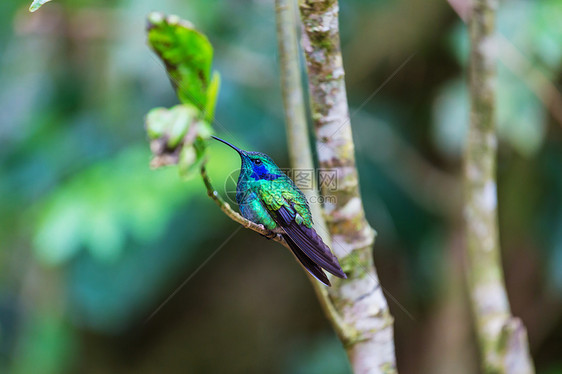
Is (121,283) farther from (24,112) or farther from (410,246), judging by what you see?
(410,246)

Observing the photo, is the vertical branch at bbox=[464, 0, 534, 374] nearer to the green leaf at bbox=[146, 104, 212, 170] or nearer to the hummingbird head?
the hummingbird head

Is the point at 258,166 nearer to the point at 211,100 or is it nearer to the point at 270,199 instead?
the point at 270,199

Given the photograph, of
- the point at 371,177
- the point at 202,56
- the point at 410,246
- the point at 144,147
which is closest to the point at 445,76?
the point at 371,177

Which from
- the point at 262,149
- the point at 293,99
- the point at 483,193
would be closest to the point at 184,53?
the point at 293,99

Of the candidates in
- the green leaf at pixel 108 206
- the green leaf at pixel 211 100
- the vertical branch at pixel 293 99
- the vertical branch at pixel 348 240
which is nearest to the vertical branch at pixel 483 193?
the vertical branch at pixel 348 240

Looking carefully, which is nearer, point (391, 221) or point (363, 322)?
point (363, 322)

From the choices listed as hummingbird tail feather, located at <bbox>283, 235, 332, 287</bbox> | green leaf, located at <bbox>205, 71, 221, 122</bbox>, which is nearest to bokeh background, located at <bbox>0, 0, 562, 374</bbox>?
hummingbird tail feather, located at <bbox>283, 235, 332, 287</bbox>

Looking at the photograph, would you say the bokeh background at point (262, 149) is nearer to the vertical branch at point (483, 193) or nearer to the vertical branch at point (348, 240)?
the vertical branch at point (483, 193)
